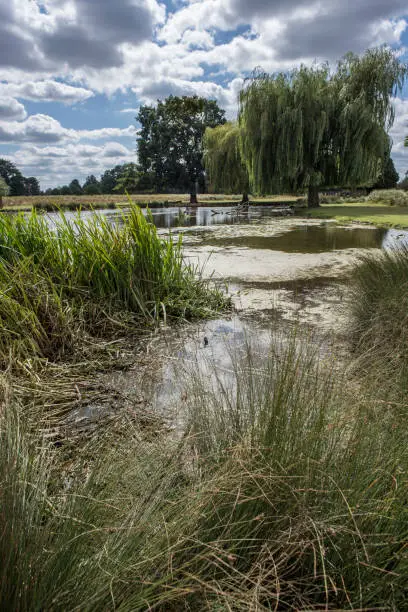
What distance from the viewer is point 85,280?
3.39 metres

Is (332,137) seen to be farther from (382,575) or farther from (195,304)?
(382,575)

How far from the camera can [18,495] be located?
802 millimetres

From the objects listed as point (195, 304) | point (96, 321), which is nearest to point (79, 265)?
point (96, 321)

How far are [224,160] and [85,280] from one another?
19665 millimetres

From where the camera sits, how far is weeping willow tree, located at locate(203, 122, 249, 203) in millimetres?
20833

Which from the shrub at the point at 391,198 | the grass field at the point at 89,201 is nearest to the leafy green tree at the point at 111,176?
the grass field at the point at 89,201

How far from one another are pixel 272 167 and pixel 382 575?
630 inches

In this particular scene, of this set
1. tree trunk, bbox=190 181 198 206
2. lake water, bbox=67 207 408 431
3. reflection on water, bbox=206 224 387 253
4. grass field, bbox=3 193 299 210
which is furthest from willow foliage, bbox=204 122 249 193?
lake water, bbox=67 207 408 431

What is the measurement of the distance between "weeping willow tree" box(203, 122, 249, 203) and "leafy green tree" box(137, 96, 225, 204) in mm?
17823

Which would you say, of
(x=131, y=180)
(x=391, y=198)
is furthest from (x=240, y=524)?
(x=131, y=180)

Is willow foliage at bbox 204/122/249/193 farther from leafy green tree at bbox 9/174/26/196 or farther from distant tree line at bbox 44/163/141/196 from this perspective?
leafy green tree at bbox 9/174/26/196

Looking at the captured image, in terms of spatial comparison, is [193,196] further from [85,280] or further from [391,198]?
[85,280]

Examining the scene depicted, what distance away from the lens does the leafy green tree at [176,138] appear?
39.6 metres

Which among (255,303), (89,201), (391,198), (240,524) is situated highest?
(89,201)
